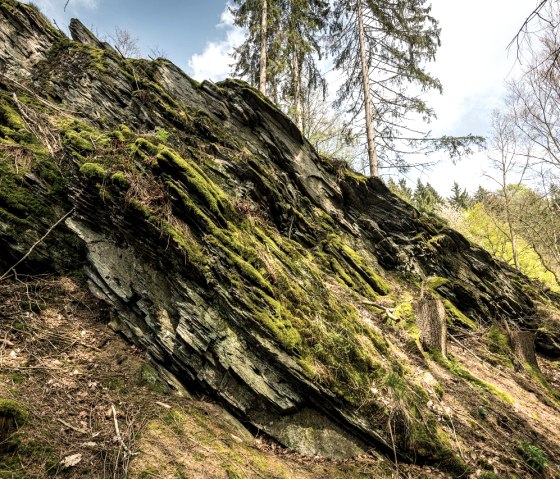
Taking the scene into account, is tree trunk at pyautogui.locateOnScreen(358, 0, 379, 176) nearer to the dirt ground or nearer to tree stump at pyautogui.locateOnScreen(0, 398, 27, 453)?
the dirt ground

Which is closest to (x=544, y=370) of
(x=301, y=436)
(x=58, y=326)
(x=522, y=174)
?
(x=301, y=436)

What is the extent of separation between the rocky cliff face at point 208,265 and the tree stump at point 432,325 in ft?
0.87

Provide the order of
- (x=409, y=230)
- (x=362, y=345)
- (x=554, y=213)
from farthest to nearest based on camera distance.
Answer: (x=554, y=213), (x=409, y=230), (x=362, y=345)

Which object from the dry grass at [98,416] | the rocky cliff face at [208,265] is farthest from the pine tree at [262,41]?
the dry grass at [98,416]

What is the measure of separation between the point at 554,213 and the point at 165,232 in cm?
2235

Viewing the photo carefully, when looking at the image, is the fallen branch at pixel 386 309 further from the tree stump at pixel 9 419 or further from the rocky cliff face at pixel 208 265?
the tree stump at pixel 9 419

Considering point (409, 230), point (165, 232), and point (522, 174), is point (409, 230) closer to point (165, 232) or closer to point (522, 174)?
point (165, 232)

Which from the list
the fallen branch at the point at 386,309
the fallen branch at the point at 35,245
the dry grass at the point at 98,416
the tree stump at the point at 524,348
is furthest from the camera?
the tree stump at the point at 524,348

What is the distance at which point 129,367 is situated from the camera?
3.79m

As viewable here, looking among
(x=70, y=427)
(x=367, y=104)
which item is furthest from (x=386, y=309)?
(x=367, y=104)

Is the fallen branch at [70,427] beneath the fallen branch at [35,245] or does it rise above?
beneath

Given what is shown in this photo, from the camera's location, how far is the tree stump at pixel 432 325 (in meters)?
6.34

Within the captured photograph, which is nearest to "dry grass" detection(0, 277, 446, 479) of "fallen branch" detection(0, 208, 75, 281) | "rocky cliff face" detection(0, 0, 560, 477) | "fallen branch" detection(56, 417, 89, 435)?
"fallen branch" detection(56, 417, 89, 435)

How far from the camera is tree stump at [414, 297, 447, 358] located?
634 centimetres
